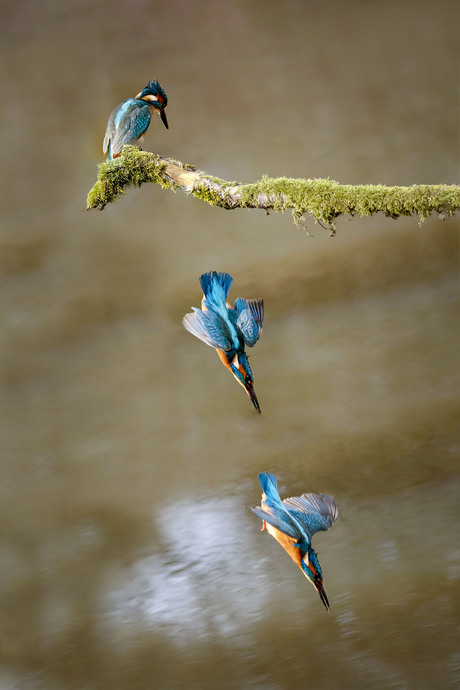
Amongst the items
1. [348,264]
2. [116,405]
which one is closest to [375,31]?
[348,264]

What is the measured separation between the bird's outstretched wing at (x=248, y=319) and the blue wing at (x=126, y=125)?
57cm

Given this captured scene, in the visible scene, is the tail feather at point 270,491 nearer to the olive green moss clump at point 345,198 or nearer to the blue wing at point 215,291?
the blue wing at point 215,291

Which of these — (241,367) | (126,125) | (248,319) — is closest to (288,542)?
(241,367)

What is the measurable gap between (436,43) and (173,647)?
342 centimetres

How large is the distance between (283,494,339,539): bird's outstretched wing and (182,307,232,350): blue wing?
52 centimetres

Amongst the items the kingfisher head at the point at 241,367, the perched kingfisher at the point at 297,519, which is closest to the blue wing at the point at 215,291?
the kingfisher head at the point at 241,367

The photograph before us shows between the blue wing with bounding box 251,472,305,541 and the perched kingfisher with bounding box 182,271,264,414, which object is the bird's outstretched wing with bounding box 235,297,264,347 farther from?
the blue wing with bounding box 251,472,305,541

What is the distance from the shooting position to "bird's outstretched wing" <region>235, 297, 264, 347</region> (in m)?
1.79

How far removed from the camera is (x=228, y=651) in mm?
2916

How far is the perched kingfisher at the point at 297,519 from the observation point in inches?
73.6

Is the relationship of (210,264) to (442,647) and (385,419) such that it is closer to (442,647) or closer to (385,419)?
(385,419)

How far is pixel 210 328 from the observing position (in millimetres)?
1752

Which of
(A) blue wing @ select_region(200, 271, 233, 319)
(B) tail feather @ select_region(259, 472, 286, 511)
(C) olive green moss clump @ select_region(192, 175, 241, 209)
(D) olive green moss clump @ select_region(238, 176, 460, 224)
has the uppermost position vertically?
(C) olive green moss clump @ select_region(192, 175, 241, 209)

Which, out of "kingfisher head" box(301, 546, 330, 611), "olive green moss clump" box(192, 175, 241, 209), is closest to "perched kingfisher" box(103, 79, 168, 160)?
"olive green moss clump" box(192, 175, 241, 209)
